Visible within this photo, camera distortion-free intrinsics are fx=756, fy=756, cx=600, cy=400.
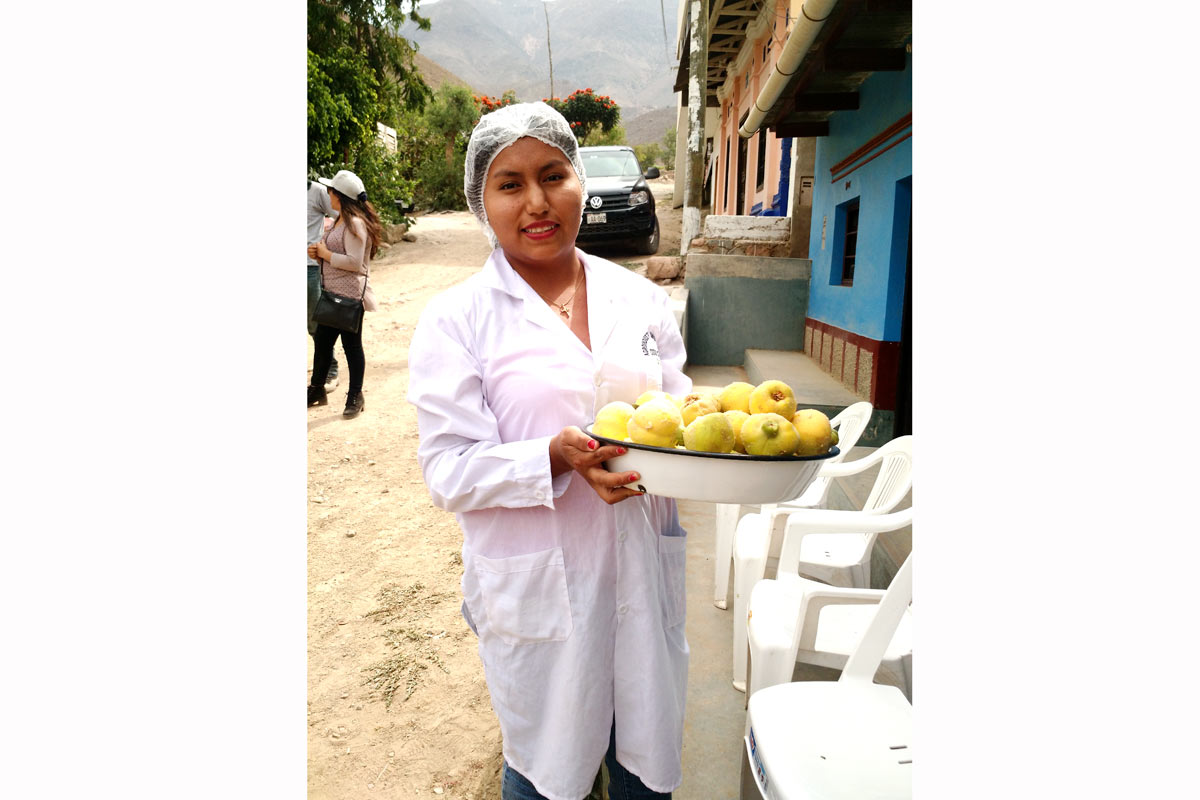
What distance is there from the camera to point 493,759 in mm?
2979

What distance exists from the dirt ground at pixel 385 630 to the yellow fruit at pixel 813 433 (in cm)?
204

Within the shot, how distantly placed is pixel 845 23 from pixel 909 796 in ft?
13.4

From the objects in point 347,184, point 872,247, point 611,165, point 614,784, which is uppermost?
point 611,165

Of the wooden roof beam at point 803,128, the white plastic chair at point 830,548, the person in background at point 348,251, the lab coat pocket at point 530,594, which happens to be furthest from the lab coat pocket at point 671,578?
the wooden roof beam at point 803,128

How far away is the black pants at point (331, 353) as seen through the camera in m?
6.54

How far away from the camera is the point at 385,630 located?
13.0ft

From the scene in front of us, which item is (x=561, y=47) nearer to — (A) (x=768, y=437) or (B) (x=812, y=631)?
(B) (x=812, y=631)

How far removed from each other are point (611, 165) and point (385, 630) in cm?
1029

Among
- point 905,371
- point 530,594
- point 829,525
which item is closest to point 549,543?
point 530,594

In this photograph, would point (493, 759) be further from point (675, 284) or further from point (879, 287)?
point (675, 284)

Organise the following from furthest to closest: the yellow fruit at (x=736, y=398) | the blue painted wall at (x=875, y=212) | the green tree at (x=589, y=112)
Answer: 1. the green tree at (x=589, y=112)
2. the blue painted wall at (x=875, y=212)
3. the yellow fruit at (x=736, y=398)

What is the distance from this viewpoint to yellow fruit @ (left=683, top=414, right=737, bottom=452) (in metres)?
1.44

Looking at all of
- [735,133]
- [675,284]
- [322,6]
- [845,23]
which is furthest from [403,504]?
[322,6]

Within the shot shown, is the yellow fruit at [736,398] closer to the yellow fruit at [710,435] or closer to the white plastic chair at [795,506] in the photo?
the yellow fruit at [710,435]
